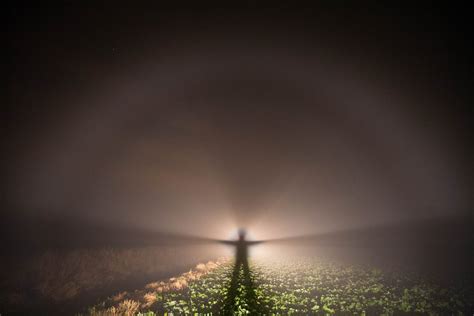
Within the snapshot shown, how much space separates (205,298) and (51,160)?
31668mm

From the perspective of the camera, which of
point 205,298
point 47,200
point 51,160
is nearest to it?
point 205,298

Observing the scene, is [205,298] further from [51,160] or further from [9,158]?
[51,160]

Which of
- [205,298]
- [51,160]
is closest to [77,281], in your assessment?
[205,298]

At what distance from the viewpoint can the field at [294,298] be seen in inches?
313

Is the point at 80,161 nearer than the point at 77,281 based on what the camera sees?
No

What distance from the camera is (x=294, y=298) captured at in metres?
9.19

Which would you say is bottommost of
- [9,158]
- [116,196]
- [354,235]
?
[354,235]

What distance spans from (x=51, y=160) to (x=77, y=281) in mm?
24800

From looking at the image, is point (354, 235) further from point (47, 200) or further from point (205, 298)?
point (47, 200)

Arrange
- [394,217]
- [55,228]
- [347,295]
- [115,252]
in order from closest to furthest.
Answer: [347,295]
[115,252]
[55,228]
[394,217]

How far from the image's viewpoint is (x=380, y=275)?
47.2 ft

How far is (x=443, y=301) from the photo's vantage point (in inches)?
374

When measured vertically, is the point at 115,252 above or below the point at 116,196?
below

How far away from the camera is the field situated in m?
7.96
